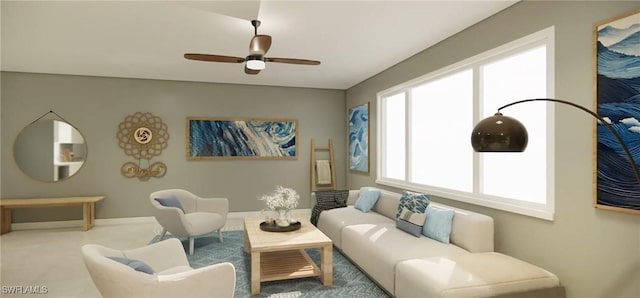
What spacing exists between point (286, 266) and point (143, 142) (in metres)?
4.00

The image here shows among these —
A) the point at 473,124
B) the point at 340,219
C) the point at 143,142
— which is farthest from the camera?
the point at 143,142

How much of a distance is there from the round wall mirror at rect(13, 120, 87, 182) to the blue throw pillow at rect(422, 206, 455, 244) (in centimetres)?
572

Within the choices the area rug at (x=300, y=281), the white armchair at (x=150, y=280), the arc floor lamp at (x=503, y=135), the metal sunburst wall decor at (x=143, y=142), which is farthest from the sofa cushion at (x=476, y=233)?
the metal sunburst wall decor at (x=143, y=142)

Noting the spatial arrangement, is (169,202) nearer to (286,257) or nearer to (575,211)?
(286,257)

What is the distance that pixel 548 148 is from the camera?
2703mm

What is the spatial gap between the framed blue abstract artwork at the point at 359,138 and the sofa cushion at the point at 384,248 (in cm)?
239

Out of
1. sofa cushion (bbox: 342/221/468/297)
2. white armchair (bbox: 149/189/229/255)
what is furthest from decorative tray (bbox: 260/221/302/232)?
white armchair (bbox: 149/189/229/255)

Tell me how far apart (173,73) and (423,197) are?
14.6 feet

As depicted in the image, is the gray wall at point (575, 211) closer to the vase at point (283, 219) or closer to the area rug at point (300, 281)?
the area rug at point (300, 281)

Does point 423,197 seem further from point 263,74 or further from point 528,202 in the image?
point 263,74

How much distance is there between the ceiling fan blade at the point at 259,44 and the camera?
299 centimetres

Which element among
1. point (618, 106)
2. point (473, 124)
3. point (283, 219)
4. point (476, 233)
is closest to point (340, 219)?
point (283, 219)

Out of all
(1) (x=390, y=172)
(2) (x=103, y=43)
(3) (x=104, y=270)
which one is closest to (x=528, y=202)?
(1) (x=390, y=172)

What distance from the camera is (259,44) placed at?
3.03 metres
